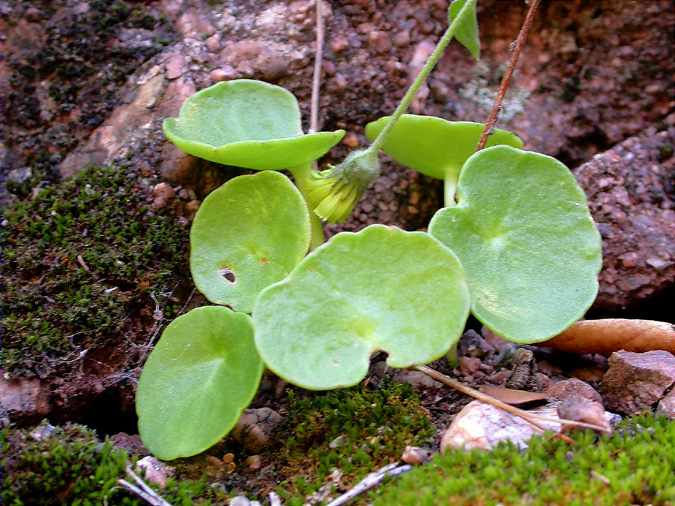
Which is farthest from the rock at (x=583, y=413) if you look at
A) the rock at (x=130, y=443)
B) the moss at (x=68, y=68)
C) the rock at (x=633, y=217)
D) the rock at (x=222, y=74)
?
the moss at (x=68, y=68)

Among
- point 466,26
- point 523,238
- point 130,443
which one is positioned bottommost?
point 130,443

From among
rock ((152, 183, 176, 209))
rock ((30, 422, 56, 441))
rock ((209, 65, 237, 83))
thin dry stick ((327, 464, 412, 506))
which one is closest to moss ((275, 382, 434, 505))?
thin dry stick ((327, 464, 412, 506))

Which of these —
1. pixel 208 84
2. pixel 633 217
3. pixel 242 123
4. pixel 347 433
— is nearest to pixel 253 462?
pixel 347 433

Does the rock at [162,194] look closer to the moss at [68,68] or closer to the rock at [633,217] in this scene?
the moss at [68,68]

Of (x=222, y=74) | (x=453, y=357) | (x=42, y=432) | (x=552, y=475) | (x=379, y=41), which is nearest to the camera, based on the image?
(x=552, y=475)

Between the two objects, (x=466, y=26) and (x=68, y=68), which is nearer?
(x=466, y=26)

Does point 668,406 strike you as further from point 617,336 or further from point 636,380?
point 617,336
